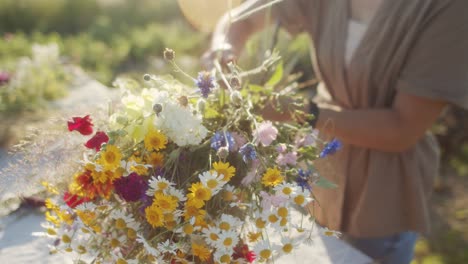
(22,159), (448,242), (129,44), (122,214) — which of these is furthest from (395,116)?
(129,44)

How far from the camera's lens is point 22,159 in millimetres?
907

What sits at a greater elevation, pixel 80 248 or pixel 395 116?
pixel 395 116

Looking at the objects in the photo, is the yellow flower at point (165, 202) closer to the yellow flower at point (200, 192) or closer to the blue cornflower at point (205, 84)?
the yellow flower at point (200, 192)

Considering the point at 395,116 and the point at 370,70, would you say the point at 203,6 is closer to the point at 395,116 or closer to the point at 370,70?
the point at 370,70

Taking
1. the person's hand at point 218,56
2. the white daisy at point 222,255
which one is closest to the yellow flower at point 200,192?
the white daisy at point 222,255

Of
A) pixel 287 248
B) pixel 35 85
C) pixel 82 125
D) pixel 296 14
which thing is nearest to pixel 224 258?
pixel 287 248

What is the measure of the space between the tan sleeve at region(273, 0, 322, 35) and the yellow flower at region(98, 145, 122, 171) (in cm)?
76

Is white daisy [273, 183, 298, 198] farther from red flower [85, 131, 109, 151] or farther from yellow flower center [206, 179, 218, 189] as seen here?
red flower [85, 131, 109, 151]

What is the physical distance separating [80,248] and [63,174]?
138 millimetres

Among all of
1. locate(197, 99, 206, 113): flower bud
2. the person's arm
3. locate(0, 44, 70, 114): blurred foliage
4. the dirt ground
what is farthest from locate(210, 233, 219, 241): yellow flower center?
the dirt ground

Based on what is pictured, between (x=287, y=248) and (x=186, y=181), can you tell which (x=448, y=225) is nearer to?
(x=287, y=248)

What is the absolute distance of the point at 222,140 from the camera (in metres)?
0.88

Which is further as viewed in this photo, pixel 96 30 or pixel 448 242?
pixel 96 30

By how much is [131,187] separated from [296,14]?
0.78 m
